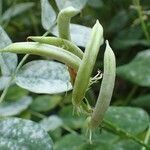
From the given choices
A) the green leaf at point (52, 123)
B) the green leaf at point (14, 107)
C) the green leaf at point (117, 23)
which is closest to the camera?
the green leaf at point (14, 107)

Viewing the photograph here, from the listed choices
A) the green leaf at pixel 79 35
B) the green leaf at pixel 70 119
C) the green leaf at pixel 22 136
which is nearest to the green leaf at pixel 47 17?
the green leaf at pixel 79 35

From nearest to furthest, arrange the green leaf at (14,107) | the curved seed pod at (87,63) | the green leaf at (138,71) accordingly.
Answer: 1. the curved seed pod at (87,63)
2. the green leaf at (14,107)
3. the green leaf at (138,71)

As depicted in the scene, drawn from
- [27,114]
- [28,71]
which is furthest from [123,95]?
[28,71]

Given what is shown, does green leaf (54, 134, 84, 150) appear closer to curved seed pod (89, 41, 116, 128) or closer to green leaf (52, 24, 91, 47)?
green leaf (52, 24, 91, 47)

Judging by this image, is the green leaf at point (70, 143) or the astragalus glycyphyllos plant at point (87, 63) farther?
the green leaf at point (70, 143)

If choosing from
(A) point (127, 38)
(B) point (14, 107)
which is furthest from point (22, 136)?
(A) point (127, 38)

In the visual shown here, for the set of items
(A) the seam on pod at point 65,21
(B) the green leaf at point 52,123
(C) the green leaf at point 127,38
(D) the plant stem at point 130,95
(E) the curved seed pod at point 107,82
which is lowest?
(D) the plant stem at point 130,95

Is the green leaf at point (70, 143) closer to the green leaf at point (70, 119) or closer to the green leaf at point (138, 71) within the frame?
the green leaf at point (70, 119)

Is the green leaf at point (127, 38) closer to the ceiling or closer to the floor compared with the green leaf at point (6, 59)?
closer to the floor
